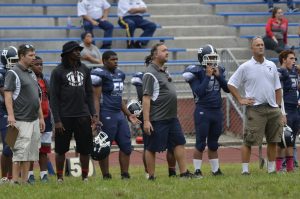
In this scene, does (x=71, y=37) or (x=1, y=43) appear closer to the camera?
(x=1, y=43)

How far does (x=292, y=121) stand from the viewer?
15609 mm

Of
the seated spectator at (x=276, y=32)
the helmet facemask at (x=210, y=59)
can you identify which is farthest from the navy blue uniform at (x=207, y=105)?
the seated spectator at (x=276, y=32)

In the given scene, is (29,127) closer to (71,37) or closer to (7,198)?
(7,198)

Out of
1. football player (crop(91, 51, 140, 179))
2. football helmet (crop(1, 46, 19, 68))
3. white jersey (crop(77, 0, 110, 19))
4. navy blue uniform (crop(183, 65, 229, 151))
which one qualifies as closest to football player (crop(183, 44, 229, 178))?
navy blue uniform (crop(183, 65, 229, 151))

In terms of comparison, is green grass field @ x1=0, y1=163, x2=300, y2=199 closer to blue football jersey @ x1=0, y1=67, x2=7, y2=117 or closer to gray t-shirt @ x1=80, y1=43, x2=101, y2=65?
blue football jersey @ x1=0, y1=67, x2=7, y2=117

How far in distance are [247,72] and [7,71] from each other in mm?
3265

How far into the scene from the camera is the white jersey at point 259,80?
13953 millimetres

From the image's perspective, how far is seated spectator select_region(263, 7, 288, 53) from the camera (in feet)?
74.2

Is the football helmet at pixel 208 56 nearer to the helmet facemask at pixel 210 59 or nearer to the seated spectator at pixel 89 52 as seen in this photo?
the helmet facemask at pixel 210 59

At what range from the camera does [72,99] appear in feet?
42.7

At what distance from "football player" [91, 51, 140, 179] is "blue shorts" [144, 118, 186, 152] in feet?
2.39

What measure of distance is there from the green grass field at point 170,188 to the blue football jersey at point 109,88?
1.58 m

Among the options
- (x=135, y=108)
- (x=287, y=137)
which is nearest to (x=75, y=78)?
(x=135, y=108)

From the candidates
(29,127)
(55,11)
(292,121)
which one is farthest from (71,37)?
(29,127)
